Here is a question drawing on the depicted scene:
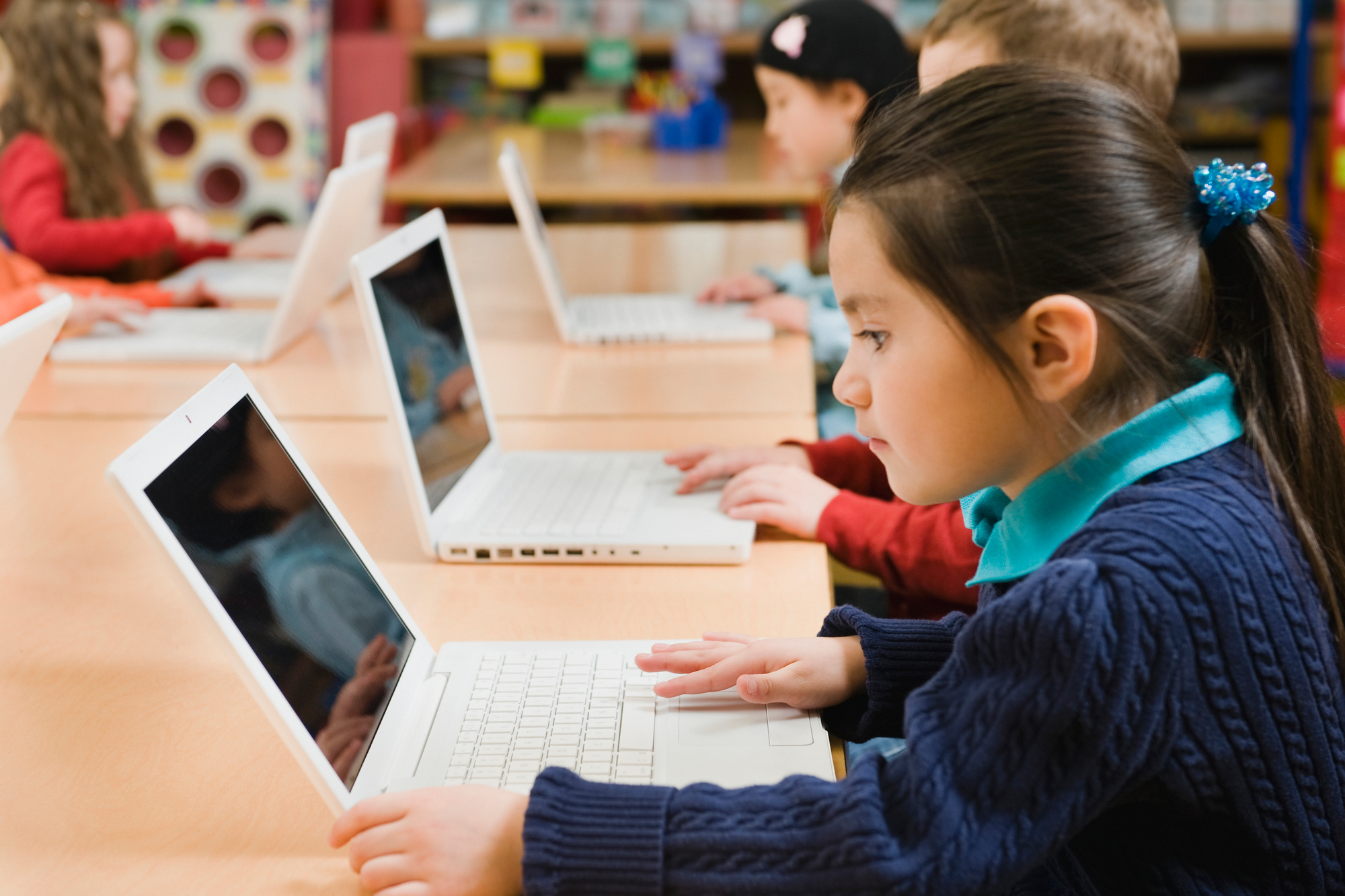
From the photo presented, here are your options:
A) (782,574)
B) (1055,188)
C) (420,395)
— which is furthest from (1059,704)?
(420,395)

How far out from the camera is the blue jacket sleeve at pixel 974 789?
2.06 ft

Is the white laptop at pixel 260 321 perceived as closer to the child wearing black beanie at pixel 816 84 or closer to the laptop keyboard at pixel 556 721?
the child wearing black beanie at pixel 816 84

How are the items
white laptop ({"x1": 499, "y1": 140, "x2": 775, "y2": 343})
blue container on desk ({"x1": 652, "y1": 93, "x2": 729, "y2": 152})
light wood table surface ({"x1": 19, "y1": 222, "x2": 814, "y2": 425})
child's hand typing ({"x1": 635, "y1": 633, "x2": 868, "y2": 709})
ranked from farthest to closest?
blue container on desk ({"x1": 652, "y1": 93, "x2": 729, "y2": 152})
white laptop ({"x1": 499, "y1": 140, "x2": 775, "y2": 343})
light wood table surface ({"x1": 19, "y1": 222, "x2": 814, "y2": 425})
child's hand typing ({"x1": 635, "y1": 633, "x2": 868, "y2": 709})

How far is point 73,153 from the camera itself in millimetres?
2316

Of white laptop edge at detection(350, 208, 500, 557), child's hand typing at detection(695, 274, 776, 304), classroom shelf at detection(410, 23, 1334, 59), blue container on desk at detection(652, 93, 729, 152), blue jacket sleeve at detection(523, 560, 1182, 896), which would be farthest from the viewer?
classroom shelf at detection(410, 23, 1334, 59)

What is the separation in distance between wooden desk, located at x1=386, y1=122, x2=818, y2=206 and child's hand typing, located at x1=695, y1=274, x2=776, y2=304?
2.71ft

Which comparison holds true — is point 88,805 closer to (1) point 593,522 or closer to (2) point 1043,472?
(1) point 593,522

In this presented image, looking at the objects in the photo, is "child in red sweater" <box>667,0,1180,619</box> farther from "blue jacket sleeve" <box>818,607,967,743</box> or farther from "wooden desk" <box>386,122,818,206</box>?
"wooden desk" <box>386,122,818,206</box>

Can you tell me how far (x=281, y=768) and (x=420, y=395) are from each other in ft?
1.39

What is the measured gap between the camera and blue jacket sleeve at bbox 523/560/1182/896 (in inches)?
24.7

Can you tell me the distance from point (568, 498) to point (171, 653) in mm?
393

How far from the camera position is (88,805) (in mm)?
→ 777

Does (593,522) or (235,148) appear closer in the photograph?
(593,522)

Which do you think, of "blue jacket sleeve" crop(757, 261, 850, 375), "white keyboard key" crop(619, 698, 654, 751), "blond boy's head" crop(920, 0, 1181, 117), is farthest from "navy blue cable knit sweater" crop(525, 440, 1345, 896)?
"blue jacket sleeve" crop(757, 261, 850, 375)
